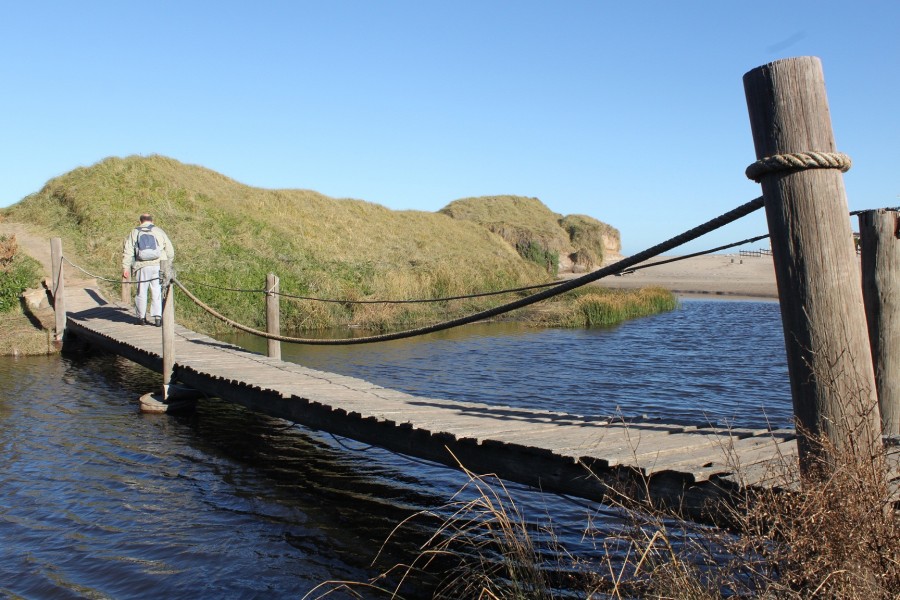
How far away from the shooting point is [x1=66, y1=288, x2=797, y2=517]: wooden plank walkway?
174 inches

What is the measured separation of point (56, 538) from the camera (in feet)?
21.0

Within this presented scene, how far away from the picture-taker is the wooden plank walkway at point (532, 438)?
14.5 feet

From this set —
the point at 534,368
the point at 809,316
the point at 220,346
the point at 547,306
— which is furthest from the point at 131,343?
the point at 547,306

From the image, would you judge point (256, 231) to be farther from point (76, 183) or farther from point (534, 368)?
point (534, 368)

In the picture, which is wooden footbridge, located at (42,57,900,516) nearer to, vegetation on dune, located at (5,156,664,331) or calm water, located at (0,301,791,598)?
calm water, located at (0,301,791,598)

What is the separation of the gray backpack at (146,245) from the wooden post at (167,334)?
7.61ft

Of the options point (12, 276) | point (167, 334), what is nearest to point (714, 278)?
point (12, 276)

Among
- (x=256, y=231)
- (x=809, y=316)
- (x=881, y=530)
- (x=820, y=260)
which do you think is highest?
(x=256, y=231)

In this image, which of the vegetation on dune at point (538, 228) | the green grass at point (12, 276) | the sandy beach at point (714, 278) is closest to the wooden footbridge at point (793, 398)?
the green grass at point (12, 276)

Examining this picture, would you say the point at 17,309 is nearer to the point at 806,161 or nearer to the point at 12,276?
the point at 12,276

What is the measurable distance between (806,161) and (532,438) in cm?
294

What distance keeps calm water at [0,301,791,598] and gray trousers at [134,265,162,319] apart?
1253 millimetres

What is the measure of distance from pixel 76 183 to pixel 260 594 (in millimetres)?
28988

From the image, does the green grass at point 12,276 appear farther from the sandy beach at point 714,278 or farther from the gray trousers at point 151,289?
the sandy beach at point 714,278
